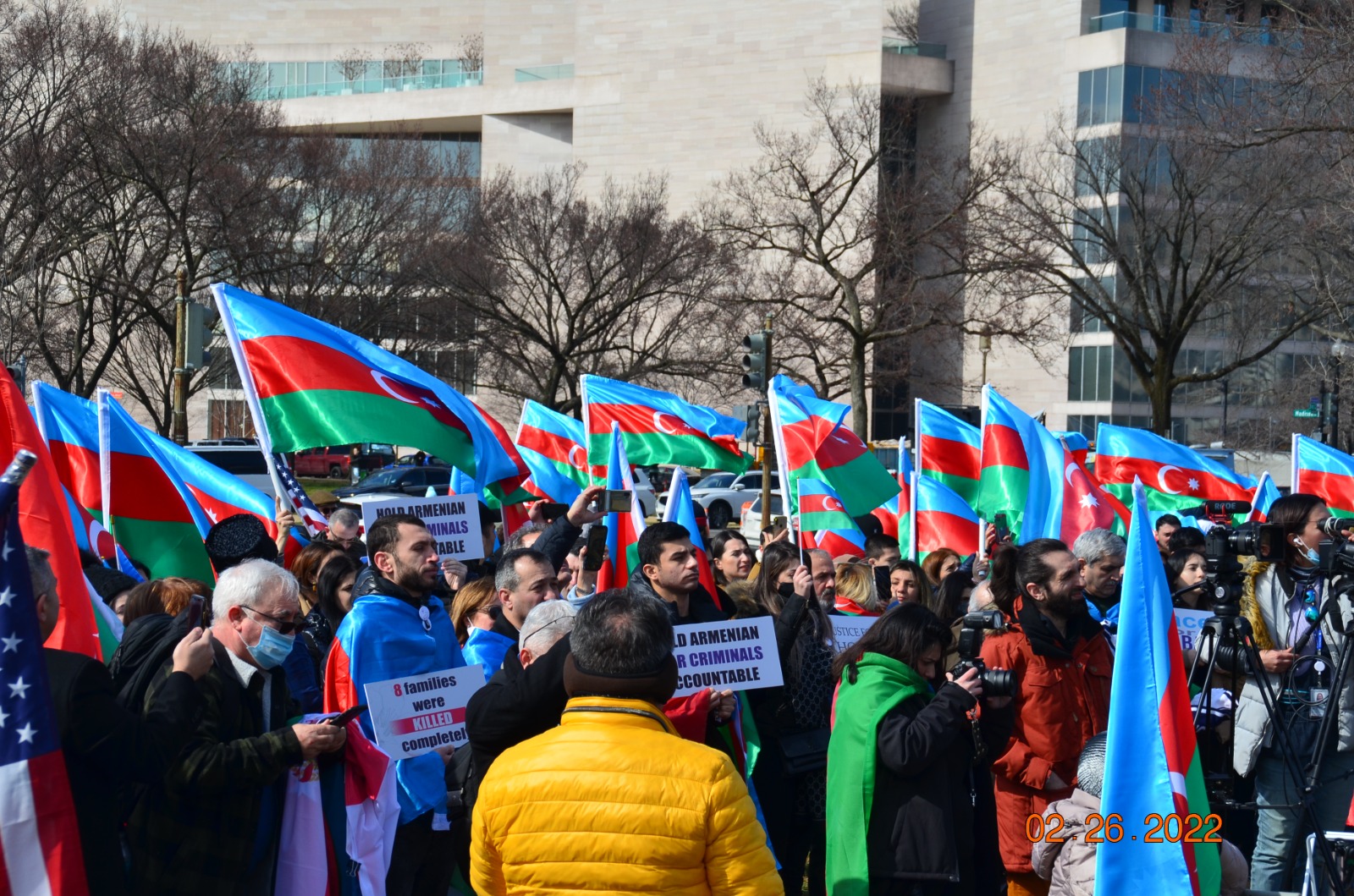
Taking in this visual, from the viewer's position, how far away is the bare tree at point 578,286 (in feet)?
138

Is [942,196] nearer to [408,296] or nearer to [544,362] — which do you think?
[544,362]

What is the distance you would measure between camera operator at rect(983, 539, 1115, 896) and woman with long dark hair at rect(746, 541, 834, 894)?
0.68 metres

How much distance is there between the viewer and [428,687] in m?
5.27

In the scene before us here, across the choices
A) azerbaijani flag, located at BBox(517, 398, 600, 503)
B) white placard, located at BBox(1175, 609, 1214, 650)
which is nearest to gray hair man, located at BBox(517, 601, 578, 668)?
white placard, located at BBox(1175, 609, 1214, 650)

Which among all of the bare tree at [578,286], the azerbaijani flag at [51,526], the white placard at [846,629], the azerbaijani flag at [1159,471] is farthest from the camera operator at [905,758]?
the bare tree at [578,286]

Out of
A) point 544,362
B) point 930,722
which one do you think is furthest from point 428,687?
point 544,362

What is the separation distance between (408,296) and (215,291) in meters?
30.7

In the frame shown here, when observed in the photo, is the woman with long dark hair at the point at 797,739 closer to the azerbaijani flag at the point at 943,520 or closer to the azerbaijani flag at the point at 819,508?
the azerbaijani flag at the point at 819,508

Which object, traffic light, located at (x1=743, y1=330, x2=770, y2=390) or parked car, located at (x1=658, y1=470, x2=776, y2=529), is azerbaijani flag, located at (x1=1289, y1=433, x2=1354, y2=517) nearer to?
traffic light, located at (x1=743, y1=330, x2=770, y2=390)

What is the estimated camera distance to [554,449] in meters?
15.8

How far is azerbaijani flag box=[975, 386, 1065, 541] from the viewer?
11219 millimetres

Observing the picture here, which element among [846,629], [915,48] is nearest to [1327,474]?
[846,629]

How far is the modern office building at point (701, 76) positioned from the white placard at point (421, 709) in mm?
44060
